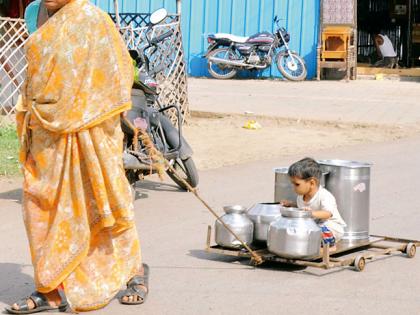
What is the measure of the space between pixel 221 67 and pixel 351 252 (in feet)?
47.5

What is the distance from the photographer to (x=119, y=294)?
5547mm

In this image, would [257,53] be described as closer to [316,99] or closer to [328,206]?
[316,99]

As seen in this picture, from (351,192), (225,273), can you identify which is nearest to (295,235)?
(225,273)

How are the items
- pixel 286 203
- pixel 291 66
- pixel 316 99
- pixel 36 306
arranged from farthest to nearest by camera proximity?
pixel 291 66, pixel 316 99, pixel 286 203, pixel 36 306

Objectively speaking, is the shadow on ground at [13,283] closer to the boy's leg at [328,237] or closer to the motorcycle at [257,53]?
the boy's leg at [328,237]

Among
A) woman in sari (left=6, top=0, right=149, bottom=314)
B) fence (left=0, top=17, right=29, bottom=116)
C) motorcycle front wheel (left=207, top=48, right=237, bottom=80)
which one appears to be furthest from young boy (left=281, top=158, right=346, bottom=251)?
motorcycle front wheel (left=207, top=48, right=237, bottom=80)

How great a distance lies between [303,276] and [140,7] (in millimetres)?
15974

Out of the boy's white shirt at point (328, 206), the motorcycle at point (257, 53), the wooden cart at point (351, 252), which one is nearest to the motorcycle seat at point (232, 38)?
the motorcycle at point (257, 53)

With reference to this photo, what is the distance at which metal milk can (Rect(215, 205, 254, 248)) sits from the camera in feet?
20.5

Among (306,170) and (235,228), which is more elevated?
(306,170)

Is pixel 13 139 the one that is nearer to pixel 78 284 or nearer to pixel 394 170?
pixel 394 170

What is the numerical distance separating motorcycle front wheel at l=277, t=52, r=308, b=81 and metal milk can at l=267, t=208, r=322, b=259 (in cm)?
1449

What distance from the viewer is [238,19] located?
21172 millimetres

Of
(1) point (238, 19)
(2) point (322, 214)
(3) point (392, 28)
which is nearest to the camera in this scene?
(2) point (322, 214)
